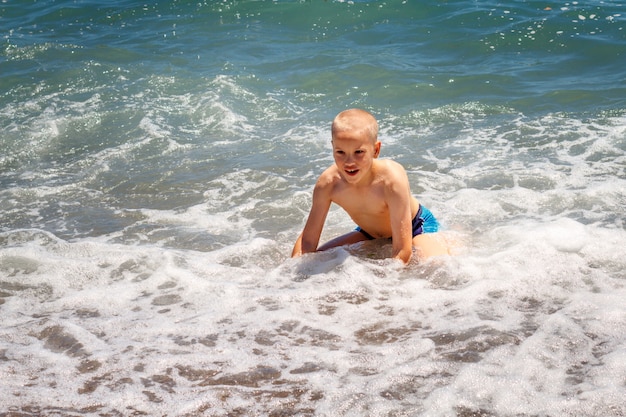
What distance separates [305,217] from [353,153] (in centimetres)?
161

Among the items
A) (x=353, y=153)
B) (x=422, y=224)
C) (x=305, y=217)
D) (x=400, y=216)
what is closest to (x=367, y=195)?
(x=400, y=216)

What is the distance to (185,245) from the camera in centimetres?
564

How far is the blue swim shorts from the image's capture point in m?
5.29

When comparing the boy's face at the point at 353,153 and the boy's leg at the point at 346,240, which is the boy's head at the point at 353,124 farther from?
the boy's leg at the point at 346,240

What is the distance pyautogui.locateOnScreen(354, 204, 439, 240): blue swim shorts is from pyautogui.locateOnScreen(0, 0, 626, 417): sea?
233 mm

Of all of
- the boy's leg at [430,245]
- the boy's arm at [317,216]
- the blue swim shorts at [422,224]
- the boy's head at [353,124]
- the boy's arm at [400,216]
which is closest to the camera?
the boy's head at [353,124]

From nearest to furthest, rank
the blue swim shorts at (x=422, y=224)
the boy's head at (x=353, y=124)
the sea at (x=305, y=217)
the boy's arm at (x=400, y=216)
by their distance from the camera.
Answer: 1. the sea at (x=305, y=217)
2. the boy's head at (x=353, y=124)
3. the boy's arm at (x=400, y=216)
4. the blue swim shorts at (x=422, y=224)

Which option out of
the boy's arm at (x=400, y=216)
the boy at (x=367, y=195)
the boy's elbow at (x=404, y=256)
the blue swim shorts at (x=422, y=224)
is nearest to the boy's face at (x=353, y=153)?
the boy at (x=367, y=195)

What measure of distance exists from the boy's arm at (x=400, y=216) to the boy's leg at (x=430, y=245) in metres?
0.11

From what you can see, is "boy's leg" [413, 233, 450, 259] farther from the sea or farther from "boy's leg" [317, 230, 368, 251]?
"boy's leg" [317, 230, 368, 251]

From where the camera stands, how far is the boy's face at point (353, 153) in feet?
15.1

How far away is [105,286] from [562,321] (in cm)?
283

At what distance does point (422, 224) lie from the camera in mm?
5355

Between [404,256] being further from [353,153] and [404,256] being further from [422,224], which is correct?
[353,153]
